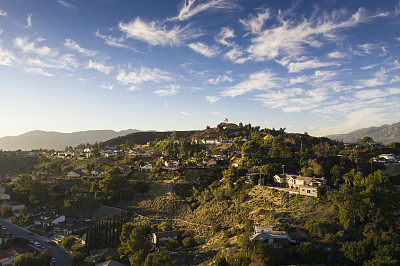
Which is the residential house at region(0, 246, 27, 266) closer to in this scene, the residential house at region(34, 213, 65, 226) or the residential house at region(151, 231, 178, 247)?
the residential house at region(34, 213, 65, 226)

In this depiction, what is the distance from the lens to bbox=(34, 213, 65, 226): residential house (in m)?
56.5

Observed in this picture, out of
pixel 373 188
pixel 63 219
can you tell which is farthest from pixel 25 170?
pixel 373 188

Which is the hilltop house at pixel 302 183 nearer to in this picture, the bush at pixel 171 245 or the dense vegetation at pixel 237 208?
the dense vegetation at pixel 237 208

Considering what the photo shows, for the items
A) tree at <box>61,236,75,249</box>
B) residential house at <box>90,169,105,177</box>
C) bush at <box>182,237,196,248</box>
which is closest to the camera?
bush at <box>182,237,196,248</box>

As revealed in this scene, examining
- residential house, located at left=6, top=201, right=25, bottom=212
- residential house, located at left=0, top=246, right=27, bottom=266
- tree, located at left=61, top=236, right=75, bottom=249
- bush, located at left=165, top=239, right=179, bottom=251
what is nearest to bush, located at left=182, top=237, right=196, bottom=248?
bush, located at left=165, top=239, right=179, bottom=251

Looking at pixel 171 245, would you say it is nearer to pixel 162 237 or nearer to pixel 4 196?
pixel 162 237

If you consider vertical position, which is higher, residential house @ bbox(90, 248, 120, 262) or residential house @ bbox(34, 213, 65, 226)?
residential house @ bbox(34, 213, 65, 226)

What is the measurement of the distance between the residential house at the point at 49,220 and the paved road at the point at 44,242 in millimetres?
3310

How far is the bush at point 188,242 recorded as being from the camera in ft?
139

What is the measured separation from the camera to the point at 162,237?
45.0 metres

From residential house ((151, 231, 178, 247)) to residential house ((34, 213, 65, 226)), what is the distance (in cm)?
2790

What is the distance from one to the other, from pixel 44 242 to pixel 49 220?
9315 mm

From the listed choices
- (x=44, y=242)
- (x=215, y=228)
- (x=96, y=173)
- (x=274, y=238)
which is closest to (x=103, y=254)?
(x=44, y=242)

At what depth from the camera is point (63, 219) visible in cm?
A: 5841
